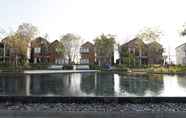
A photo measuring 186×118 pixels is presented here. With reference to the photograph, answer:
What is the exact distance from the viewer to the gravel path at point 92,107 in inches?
298

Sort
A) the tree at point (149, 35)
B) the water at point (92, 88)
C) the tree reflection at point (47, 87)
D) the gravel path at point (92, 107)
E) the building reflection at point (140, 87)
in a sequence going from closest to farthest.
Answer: the gravel path at point (92, 107) → the water at point (92, 88) → the tree reflection at point (47, 87) → the building reflection at point (140, 87) → the tree at point (149, 35)

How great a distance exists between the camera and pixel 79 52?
2424 inches

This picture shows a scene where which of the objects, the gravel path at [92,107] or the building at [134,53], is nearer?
the gravel path at [92,107]

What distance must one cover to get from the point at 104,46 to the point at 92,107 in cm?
4694

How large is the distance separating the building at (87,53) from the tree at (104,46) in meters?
5.63

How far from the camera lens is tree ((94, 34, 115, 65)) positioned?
54.3m

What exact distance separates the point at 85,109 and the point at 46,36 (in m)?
53.9

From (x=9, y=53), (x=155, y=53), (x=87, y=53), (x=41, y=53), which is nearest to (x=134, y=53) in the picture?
(x=155, y=53)

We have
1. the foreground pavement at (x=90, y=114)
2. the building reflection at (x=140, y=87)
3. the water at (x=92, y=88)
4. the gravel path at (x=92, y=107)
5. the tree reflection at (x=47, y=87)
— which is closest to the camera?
the foreground pavement at (x=90, y=114)

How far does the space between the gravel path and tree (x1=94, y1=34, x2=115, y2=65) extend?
152 feet

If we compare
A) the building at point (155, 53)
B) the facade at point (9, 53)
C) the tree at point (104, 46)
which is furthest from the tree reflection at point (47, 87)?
the tree at point (104, 46)

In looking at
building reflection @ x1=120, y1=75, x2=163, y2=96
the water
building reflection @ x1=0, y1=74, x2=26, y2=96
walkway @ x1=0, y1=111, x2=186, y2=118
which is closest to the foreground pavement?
walkway @ x1=0, y1=111, x2=186, y2=118

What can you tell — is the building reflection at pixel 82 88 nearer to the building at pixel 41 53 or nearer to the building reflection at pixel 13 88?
the building reflection at pixel 13 88

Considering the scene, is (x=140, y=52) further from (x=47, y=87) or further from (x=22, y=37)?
(x=47, y=87)
